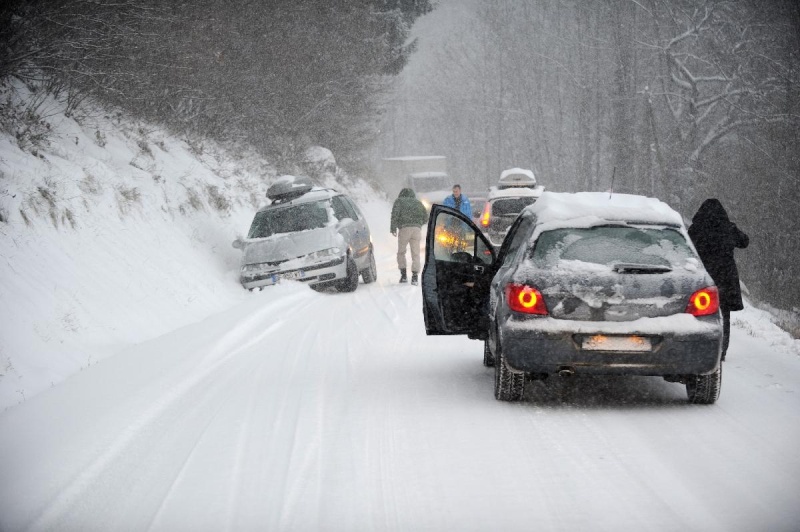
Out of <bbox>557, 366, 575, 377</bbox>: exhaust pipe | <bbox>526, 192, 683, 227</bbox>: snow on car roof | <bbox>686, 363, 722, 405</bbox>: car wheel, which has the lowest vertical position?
<bbox>686, 363, 722, 405</bbox>: car wheel

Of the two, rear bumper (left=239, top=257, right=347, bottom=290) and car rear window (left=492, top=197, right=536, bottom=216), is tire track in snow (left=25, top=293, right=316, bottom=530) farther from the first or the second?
car rear window (left=492, top=197, right=536, bottom=216)

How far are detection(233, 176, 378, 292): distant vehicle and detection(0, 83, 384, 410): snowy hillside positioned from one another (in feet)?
2.48

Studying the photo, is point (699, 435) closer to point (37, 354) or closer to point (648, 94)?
point (37, 354)

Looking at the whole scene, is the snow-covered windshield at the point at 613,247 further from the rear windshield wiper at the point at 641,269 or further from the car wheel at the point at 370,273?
the car wheel at the point at 370,273

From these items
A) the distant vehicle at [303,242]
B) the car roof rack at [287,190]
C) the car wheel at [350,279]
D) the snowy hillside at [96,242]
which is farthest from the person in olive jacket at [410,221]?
the snowy hillside at [96,242]

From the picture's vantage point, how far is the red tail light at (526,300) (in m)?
6.64

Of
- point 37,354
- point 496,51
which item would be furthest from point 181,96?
point 496,51

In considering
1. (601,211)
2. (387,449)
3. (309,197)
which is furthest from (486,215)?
(387,449)

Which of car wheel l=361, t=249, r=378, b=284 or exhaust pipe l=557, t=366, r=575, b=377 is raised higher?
exhaust pipe l=557, t=366, r=575, b=377

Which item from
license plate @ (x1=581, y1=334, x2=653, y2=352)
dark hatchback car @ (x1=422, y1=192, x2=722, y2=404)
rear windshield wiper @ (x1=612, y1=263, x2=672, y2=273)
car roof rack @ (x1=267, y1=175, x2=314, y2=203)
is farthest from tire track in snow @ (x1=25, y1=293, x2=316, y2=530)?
car roof rack @ (x1=267, y1=175, x2=314, y2=203)

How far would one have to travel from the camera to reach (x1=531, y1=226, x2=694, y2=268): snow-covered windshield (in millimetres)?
6699

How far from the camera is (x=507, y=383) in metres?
6.95

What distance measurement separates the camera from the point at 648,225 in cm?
689

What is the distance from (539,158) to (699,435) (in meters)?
60.3
